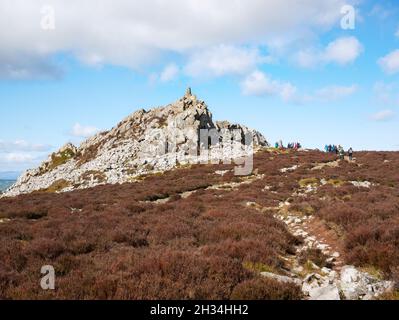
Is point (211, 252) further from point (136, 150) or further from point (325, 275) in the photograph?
point (136, 150)

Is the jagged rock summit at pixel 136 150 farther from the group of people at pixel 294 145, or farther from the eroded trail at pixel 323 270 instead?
the eroded trail at pixel 323 270

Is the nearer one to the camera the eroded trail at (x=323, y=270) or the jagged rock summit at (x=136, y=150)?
the eroded trail at (x=323, y=270)

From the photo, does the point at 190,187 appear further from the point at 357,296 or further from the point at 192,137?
the point at 192,137

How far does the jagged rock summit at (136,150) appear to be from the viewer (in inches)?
2026

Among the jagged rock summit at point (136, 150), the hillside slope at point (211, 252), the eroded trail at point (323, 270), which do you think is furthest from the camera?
the jagged rock summit at point (136, 150)

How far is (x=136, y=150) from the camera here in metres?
60.6

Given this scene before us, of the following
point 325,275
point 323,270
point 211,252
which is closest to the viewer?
point 325,275

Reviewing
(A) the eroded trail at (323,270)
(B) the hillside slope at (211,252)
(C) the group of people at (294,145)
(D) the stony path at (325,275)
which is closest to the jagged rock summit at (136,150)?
(C) the group of people at (294,145)

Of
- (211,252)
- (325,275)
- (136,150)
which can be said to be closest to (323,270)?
(325,275)

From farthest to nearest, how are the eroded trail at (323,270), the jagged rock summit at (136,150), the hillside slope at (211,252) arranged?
the jagged rock summit at (136,150) < the eroded trail at (323,270) < the hillside slope at (211,252)

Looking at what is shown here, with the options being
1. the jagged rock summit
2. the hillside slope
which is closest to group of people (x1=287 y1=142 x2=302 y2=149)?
the jagged rock summit

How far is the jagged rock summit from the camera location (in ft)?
169
